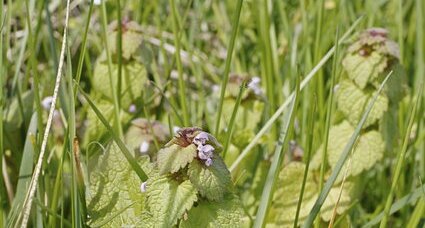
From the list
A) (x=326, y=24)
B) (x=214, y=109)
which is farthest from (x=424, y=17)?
(x=214, y=109)

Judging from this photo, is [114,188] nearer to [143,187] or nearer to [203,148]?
[143,187]

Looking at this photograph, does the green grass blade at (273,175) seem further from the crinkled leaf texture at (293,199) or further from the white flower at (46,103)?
the white flower at (46,103)

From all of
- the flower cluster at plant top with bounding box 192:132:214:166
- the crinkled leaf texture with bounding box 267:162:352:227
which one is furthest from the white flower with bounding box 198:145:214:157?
the crinkled leaf texture with bounding box 267:162:352:227

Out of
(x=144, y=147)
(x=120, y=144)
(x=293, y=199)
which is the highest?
(x=120, y=144)

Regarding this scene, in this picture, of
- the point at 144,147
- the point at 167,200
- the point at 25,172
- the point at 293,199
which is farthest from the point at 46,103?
the point at 167,200

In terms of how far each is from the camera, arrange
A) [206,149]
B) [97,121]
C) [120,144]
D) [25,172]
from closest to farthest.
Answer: [206,149] < [120,144] < [25,172] < [97,121]

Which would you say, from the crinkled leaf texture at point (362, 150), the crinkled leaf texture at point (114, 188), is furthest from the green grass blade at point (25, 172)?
the crinkled leaf texture at point (362, 150)

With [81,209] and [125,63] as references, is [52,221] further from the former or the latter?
[125,63]
